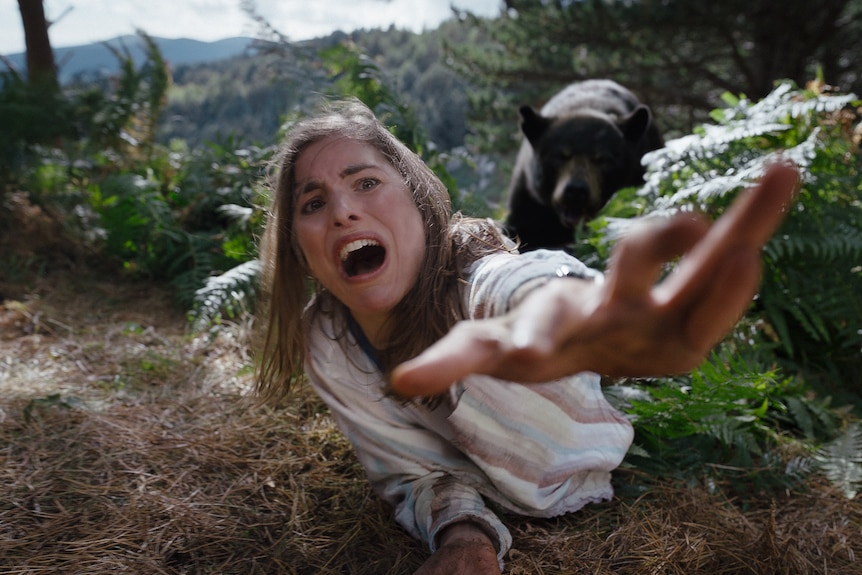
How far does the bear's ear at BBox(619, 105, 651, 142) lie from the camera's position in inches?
181

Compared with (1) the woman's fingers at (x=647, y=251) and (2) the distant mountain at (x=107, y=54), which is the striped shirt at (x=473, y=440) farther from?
(2) the distant mountain at (x=107, y=54)

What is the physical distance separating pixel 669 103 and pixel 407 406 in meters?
6.69

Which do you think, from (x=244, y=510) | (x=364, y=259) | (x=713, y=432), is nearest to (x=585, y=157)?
(x=713, y=432)

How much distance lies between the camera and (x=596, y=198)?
4703 mm

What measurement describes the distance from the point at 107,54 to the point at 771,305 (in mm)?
5663

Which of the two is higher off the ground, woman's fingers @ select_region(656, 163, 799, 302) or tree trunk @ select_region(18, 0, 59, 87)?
woman's fingers @ select_region(656, 163, 799, 302)

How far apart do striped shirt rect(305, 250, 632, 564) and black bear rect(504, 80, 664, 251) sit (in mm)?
2815

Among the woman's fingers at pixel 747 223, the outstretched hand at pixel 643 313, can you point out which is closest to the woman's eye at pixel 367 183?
the outstretched hand at pixel 643 313

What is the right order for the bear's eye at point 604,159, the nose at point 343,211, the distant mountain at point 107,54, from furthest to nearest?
the distant mountain at point 107,54 < the bear's eye at point 604,159 < the nose at point 343,211

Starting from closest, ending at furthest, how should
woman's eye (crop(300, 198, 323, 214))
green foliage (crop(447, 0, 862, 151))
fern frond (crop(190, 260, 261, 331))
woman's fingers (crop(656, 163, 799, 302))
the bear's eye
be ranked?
woman's fingers (crop(656, 163, 799, 302)), woman's eye (crop(300, 198, 323, 214)), fern frond (crop(190, 260, 261, 331)), the bear's eye, green foliage (crop(447, 0, 862, 151))

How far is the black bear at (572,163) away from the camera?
4703 mm

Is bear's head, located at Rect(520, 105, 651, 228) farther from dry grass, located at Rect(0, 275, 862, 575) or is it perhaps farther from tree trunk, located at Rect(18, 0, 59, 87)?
tree trunk, located at Rect(18, 0, 59, 87)

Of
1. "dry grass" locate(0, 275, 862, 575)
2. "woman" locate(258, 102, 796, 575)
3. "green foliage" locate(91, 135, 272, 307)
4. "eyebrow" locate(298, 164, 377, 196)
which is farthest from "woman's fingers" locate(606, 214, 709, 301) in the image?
"green foliage" locate(91, 135, 272, 307)

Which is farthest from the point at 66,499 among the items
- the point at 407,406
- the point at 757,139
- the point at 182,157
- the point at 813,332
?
the point at 182,157
